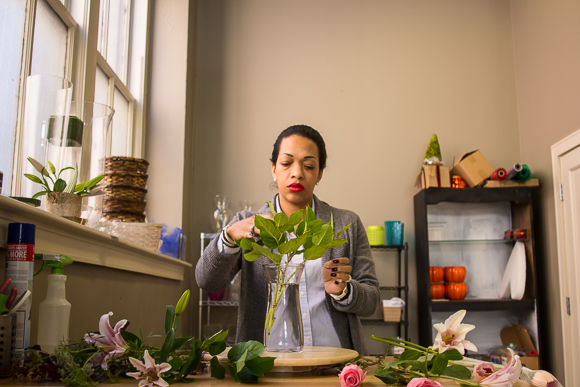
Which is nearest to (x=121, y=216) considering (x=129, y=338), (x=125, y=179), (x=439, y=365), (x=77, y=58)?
(x=125, y=179)

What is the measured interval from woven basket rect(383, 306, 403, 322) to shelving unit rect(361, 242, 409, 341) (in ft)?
0.16

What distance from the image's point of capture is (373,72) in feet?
12.9

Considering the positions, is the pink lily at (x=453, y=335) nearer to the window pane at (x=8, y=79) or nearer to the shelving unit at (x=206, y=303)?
the window pane at (x=8, y=79)

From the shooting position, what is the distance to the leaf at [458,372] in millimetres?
729

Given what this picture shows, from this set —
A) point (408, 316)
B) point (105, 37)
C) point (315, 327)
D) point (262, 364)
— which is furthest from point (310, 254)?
point (408, 316)

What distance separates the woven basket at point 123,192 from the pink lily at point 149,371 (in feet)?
4.69

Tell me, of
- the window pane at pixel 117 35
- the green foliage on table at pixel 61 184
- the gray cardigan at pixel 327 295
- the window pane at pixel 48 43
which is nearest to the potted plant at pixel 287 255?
the gray cardigan at pixel 327 295

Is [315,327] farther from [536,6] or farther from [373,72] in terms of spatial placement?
[536,6]

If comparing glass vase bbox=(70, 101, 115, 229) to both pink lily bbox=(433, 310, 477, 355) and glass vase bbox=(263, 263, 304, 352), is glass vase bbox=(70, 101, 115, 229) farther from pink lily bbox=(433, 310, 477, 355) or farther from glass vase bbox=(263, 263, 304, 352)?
pink lily bbox=(433, 310, 477, 355)

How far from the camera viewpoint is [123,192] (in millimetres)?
2021

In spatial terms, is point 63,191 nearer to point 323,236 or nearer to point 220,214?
point 323,236

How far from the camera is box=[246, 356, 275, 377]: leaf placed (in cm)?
70

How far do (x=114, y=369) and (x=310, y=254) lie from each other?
0.35 meters

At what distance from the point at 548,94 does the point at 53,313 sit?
3395 mm
